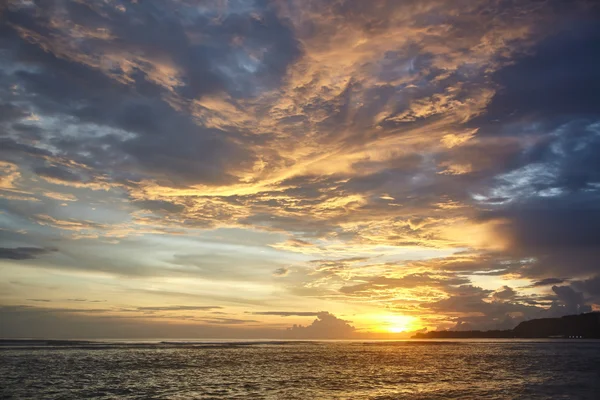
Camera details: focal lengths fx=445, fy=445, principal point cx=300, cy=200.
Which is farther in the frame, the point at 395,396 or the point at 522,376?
the point at 522,376

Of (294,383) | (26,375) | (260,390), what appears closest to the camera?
(260,390)

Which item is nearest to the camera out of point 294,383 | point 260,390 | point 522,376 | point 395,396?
point 395,396

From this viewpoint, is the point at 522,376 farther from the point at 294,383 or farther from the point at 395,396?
the point at 294,383

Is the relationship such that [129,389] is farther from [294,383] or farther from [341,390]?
[341,390]

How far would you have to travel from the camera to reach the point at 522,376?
64.0 m

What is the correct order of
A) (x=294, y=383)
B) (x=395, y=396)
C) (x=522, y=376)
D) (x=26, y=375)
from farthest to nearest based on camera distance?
1. (x=522, y=376)
2. (x=26, y=375)
3. (x=294, y=383)
4. (x=395, y=396)

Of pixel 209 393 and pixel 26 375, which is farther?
pixel 26 375

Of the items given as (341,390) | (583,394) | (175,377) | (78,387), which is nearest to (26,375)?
(78,387)

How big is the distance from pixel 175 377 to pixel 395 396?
3104 centimetres

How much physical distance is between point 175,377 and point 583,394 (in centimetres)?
4850

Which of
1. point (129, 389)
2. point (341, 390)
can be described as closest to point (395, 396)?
point (341, 390)

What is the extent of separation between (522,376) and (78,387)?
58749 mm

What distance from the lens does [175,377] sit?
2382 inches

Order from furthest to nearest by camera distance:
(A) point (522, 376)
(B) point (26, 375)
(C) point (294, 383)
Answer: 1. (A) point (522, 376)
2. (B) point (26, 375)
3. (C) point (294, 383)
